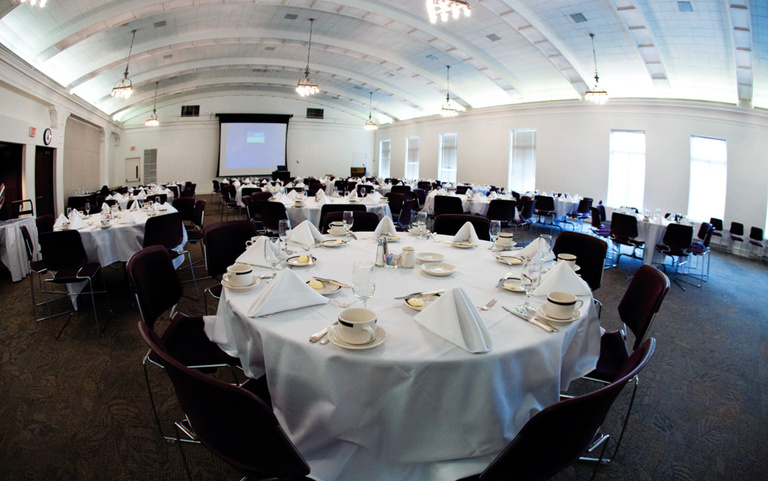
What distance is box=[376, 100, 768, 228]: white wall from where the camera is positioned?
8.48 m

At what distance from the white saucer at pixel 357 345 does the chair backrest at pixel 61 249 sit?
3.62 metres

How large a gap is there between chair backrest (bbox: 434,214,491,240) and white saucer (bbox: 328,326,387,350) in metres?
2.63

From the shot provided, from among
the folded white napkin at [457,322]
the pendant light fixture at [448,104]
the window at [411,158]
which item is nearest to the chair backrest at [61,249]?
the folded white napkin at [457,322]

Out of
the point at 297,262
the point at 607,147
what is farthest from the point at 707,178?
the point at 297,262

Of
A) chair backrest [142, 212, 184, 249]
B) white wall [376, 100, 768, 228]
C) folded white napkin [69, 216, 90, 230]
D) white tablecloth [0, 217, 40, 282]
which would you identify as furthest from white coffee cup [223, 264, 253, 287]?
white wall [376, 100, 768, 228]

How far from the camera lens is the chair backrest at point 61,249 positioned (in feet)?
11.7

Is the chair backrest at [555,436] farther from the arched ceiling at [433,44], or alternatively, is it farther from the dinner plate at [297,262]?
the arched ceiling at [433,44]

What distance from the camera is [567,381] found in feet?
5.82

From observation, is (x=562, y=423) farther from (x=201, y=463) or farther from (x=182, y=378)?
(x=201, y=463)

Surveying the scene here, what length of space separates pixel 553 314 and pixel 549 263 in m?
1.03

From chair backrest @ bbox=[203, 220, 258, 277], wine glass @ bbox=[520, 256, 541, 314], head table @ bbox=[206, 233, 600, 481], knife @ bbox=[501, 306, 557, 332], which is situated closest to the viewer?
head table @ bbox=[206, 233, 600, 481]

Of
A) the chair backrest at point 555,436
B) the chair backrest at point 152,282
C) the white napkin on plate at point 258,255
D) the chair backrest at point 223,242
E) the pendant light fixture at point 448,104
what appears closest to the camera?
the chair backrest at point 555,436

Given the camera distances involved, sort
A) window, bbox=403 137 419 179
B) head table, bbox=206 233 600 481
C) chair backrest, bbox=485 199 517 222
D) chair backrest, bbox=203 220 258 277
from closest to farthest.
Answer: head table, bbox=206 233 600 481, chair backrest, bbox=203 220 258 277, chair backrest, bbox=485 199 517 222, window, bbox=403 137 419 179

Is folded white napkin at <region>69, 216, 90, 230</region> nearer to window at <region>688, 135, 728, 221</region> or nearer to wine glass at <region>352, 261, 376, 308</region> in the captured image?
wine glass at <region>352, 261, 376, 308</region>
